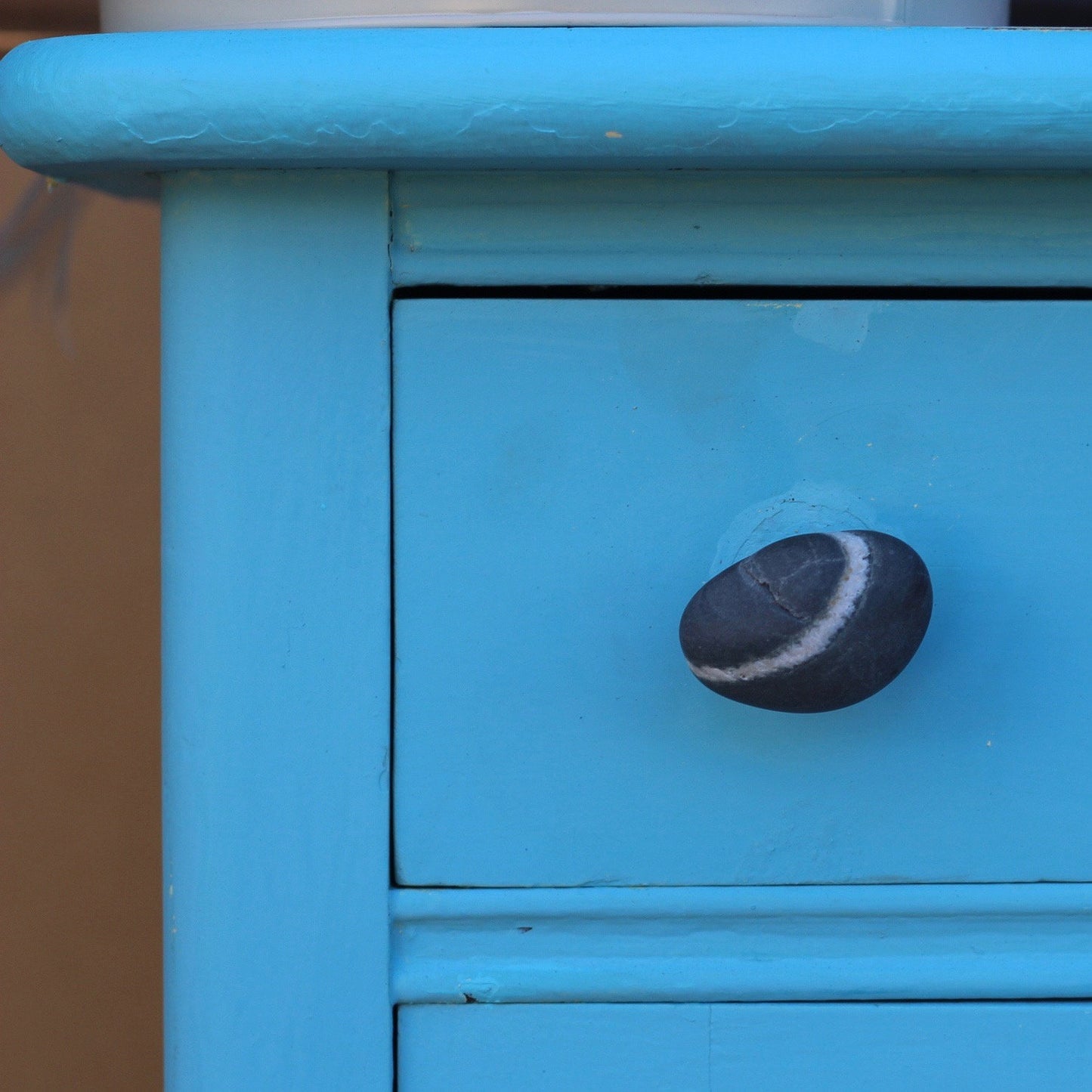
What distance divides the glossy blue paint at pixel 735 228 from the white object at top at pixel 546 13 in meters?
0.06

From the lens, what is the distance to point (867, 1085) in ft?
1.42

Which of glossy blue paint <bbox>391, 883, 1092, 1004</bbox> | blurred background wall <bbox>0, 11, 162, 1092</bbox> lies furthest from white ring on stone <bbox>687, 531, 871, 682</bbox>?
blurred background wall <bbox>0, 11, 162, 1092</bbox>

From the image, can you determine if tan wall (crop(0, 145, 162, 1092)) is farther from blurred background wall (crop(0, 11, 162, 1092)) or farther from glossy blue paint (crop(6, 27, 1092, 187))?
glossy blue paint (crop(6, 27, 1092, 187))

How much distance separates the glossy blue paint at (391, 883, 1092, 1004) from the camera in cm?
43

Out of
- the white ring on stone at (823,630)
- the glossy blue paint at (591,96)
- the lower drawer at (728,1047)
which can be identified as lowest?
A: the lower drawer at (728,1047)

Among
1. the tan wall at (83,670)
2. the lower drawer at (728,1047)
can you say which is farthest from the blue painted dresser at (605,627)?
the tan wall at (83,670)

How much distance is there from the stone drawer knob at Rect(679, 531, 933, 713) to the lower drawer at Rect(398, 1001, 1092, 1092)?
0.14m

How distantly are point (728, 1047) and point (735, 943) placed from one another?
0.13 feet

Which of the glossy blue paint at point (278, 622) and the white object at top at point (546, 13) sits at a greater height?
the white object at top at point (546, 13)

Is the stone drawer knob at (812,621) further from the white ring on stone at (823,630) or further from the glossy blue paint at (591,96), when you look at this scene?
the glossy blue paint at (591,96)

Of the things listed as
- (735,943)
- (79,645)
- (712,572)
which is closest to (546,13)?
(712,572)

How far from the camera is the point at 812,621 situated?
0.37 meters

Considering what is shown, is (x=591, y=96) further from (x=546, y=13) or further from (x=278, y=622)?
(x=278, y=622)

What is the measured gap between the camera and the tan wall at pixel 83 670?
87cm
